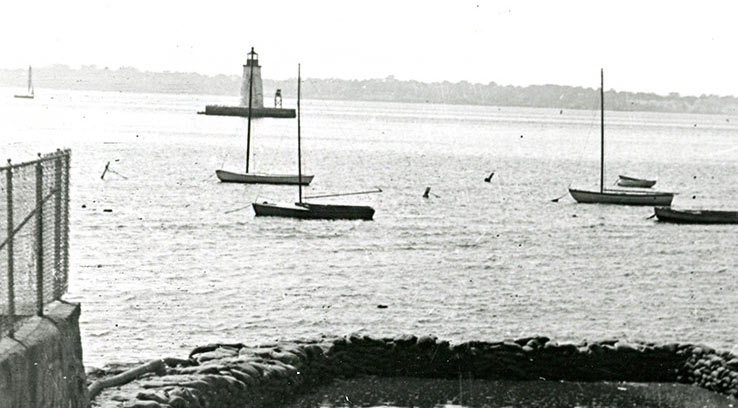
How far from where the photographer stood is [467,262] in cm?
4409

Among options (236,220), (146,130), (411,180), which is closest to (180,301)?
(236,220)

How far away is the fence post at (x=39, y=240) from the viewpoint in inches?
407

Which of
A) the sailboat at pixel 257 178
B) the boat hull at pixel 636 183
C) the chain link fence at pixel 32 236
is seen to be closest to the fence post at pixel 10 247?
the chain link fence at pixel 32 236

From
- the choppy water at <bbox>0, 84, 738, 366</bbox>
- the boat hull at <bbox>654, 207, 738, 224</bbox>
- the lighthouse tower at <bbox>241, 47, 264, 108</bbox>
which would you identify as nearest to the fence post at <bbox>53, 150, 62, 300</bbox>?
the choppy water at <bbox>0, 84, 738, 366</bbox>

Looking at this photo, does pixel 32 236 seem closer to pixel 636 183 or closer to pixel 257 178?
pixel 257 178

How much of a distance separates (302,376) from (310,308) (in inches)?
A: 514

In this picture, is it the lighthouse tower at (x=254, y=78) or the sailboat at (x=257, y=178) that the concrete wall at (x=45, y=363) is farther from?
the lighthouse tower at (x=254, y=78)

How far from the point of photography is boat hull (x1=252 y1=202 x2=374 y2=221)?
5750 cm

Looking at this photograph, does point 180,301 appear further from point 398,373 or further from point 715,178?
point 715,178

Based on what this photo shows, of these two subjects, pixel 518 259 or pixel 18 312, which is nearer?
pixel 18 312

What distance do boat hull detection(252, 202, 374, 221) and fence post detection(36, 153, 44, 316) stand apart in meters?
46.6

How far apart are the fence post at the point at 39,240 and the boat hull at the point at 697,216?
54656 mm

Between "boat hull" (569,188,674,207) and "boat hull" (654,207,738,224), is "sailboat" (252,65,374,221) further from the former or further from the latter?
"boat hull" (569,188,674,207)

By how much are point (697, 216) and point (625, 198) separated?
886cm
